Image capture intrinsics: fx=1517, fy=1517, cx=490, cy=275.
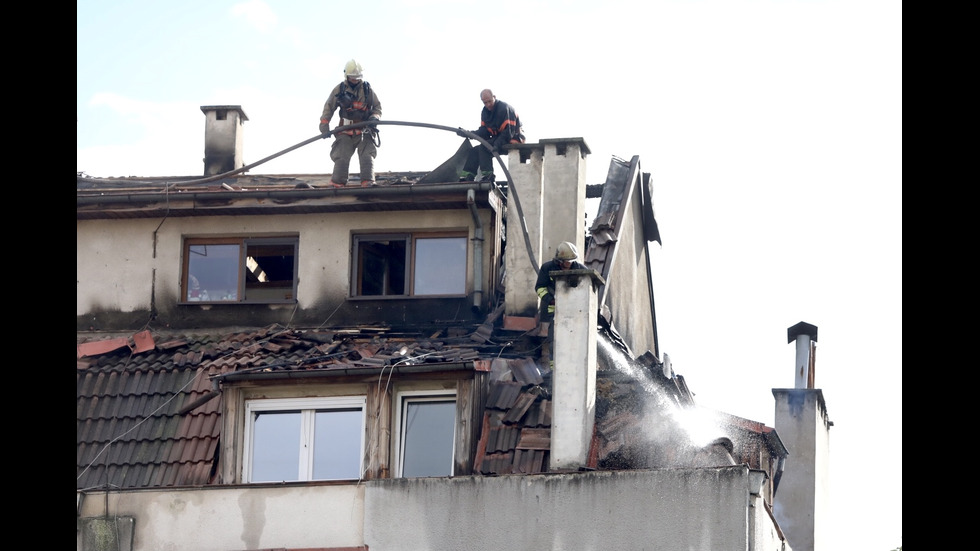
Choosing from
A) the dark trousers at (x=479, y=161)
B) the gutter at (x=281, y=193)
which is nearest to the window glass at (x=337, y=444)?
the gutter at (x=281, y=193)

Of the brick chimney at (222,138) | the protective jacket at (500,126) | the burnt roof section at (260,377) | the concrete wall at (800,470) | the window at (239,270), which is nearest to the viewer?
the burnt roof section at (260,377)

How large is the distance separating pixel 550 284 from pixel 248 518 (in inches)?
184

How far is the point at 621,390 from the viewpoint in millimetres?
17719

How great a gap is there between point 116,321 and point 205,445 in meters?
4.27

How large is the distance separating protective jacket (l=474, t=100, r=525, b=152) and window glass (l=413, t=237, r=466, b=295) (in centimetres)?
174

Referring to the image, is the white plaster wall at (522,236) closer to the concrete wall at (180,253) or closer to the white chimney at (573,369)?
the concrete wall at (180,253)

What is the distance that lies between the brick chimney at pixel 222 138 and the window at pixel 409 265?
155 inches

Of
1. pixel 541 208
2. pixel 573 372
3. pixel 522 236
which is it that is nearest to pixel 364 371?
pixel 573 372

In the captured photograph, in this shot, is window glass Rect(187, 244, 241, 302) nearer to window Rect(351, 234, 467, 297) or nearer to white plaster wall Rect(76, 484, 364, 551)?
window Rect(351, 234, 467, 297)

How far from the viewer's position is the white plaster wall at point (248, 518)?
1672 cm

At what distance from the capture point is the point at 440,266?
69.7 ft

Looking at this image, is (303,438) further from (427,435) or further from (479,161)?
(479,161)
